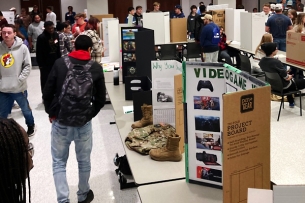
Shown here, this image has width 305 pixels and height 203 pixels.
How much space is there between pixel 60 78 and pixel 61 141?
490mm

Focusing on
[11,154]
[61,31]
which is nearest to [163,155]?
[11,154]

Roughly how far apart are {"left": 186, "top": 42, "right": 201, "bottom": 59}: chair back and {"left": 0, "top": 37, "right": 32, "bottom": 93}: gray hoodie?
4705 millimetres

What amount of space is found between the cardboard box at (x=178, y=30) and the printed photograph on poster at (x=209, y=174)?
7138mm

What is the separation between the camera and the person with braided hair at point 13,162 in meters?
1.54

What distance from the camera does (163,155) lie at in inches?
104

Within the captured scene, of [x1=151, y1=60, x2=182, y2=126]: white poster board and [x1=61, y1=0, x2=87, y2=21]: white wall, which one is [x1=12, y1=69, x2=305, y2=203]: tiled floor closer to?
[x1=151, y1=60, x2=182, y2=126]: white poster board

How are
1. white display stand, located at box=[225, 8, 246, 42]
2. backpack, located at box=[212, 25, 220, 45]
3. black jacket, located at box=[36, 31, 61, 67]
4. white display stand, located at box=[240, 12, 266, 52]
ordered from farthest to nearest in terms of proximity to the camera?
white display stand, located at box=[225, 8, 246, 42], backpack, located at box=[212, 25, 220, 45], white display stand, located at box=[240, 12, 266, 52], black jacket, located at box=[36, 31, 61, 67]

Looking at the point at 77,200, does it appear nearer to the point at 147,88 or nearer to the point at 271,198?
the point at 147,88

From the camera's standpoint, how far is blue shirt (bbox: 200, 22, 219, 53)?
7766 millimetres

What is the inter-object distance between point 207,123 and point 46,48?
4514mm

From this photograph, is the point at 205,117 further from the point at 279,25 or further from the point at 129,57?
the point at 279,25

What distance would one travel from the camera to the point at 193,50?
8.86 m

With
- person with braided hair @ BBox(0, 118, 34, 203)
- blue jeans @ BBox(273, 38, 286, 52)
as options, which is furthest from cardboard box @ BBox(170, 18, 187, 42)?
person with braided hair @ BBox(0, 118, 34, 203)

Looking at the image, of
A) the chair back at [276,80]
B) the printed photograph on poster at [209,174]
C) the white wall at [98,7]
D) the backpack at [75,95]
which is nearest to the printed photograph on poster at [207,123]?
the printed photograph on poster at [209,174]
